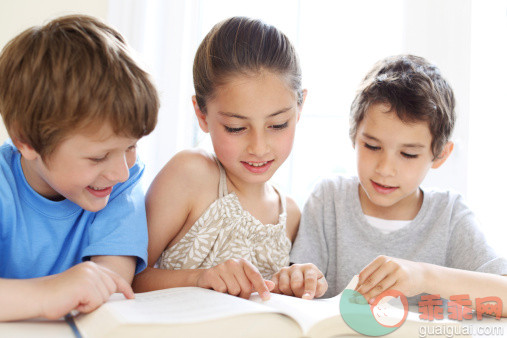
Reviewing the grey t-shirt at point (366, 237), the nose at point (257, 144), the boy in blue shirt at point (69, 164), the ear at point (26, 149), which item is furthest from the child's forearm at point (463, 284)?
the ear at point (26, 149)

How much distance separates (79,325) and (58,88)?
373 millimetres

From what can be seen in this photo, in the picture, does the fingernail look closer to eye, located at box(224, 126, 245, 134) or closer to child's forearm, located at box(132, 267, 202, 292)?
child's forearm, located at box(132, 267, 202, 292)

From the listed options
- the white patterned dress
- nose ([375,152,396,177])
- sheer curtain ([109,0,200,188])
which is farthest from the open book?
sheer curtain ([109,0,200,188])

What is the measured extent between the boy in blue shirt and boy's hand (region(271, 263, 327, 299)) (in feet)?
0.91

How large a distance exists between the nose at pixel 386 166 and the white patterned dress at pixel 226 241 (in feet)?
0.89

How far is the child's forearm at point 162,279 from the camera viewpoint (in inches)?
39.4

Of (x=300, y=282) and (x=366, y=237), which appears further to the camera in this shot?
(x=366, y=237)

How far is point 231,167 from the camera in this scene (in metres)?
1.14

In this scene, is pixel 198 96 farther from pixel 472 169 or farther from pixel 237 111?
pixel 472 169

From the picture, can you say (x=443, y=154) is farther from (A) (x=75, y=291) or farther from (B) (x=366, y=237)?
(A) (x=75, y=291)

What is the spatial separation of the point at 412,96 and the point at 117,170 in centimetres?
72

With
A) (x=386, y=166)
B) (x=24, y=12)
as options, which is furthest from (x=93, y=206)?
(x=24, y=12)

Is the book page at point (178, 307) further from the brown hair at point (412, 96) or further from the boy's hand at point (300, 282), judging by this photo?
the brown hair at point (412, 96)

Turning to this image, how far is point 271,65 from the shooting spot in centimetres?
111
